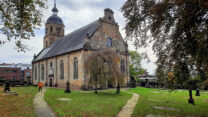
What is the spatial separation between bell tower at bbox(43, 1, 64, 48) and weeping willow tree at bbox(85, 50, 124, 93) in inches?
1175

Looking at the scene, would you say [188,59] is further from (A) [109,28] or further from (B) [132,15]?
(A) [109,28]

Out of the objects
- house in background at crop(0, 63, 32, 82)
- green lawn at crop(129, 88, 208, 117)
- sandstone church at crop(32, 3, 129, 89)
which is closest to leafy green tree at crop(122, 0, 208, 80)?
green lawn at crop(129, 88, 208, 117)

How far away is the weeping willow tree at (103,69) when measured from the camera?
682 inches

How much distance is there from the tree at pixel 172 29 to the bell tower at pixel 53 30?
131ft

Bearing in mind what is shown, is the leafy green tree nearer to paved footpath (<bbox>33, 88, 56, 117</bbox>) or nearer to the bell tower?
paved footpath (<bbox>33, 88, 56, 117</bbox>)

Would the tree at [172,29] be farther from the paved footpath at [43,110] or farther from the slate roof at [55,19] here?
the slate roof at [55,19]

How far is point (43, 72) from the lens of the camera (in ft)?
126

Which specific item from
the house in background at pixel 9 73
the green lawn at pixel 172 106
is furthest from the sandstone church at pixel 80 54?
the house in background at pixel 9 73

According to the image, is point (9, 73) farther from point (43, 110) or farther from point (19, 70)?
point (43, 110)

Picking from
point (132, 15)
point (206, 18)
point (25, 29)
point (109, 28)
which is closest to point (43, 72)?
point (109, 28)

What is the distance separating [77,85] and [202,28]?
22614mm

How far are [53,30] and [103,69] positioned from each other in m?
31.8

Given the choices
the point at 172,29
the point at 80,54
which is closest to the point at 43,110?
the point at 172,29

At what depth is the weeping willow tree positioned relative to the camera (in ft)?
56.8
